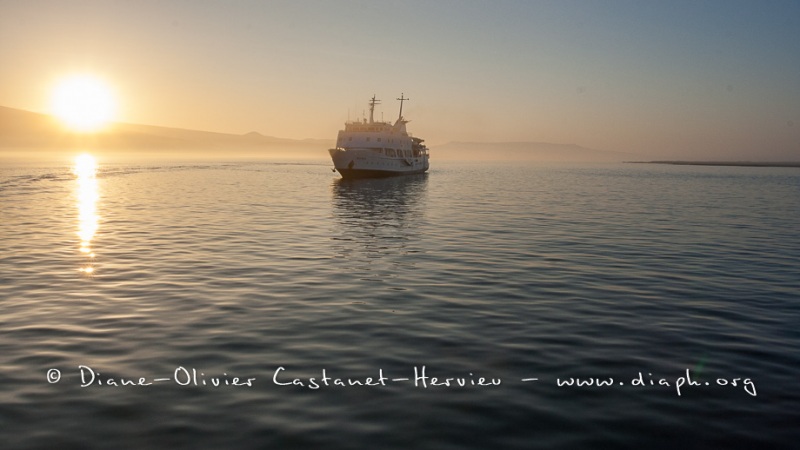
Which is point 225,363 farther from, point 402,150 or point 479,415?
point 402,150

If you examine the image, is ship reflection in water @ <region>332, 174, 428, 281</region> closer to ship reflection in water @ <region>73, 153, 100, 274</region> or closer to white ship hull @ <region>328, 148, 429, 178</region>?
ship reflection in water @ <region>73, 153, 100, 274</region>

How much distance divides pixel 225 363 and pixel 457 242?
15964 millimetres

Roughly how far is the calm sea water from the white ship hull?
5469cm

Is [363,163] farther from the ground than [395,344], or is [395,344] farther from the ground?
[363,163]

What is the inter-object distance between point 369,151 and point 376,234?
53.4m

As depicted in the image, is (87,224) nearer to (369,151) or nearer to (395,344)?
(395,344)

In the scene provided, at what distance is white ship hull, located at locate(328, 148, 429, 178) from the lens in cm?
7800

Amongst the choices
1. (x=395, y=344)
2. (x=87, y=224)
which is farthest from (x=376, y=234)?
(x=395, y=344)

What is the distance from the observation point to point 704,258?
2102 cm

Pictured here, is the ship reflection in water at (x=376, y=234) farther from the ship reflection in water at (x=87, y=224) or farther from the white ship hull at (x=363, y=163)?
the white ship hull at (x=363, y=163)

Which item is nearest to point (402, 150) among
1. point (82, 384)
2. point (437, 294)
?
point (437, 294)

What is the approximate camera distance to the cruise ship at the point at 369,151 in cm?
7869


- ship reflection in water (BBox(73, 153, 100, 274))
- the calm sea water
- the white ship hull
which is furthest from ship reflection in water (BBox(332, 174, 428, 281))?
the white ship hull

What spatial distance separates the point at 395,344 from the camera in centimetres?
1048
